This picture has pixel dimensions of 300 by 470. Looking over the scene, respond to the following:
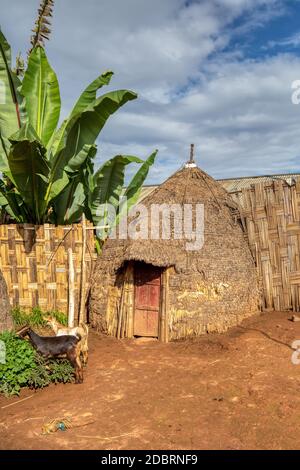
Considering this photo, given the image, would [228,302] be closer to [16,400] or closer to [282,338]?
[282,338]

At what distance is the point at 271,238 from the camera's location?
9.54 metres

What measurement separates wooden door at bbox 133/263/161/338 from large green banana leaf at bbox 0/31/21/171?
4193 millimetres

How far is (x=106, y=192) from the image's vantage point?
1089cm

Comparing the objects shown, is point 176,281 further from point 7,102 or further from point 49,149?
point 7,102

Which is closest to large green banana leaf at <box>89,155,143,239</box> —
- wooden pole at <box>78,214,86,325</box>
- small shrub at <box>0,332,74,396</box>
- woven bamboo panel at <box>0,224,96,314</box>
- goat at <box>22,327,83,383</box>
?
wooden pole at <box>78,214,86,325</box>

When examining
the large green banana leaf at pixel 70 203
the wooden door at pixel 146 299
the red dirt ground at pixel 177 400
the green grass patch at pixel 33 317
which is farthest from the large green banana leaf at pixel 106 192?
the red dirt ground at pixel 177 400

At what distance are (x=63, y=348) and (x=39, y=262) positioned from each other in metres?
3.13

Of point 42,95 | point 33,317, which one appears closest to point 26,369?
point 33,317

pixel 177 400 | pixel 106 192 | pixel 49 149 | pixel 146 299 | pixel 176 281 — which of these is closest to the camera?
pixel 177 400

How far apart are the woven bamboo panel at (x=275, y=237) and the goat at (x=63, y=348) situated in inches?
202

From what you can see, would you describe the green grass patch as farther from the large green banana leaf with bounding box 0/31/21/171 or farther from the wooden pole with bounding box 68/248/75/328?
the large green banana leaf with bounding box 0/31/21/171

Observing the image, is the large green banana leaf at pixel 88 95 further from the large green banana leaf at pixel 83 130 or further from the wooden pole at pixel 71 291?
the wooden pole at pixel 71 291

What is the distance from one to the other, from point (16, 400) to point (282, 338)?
17.2 ft

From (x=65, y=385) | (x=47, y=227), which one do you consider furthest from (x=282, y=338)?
(x=47, y=227)
